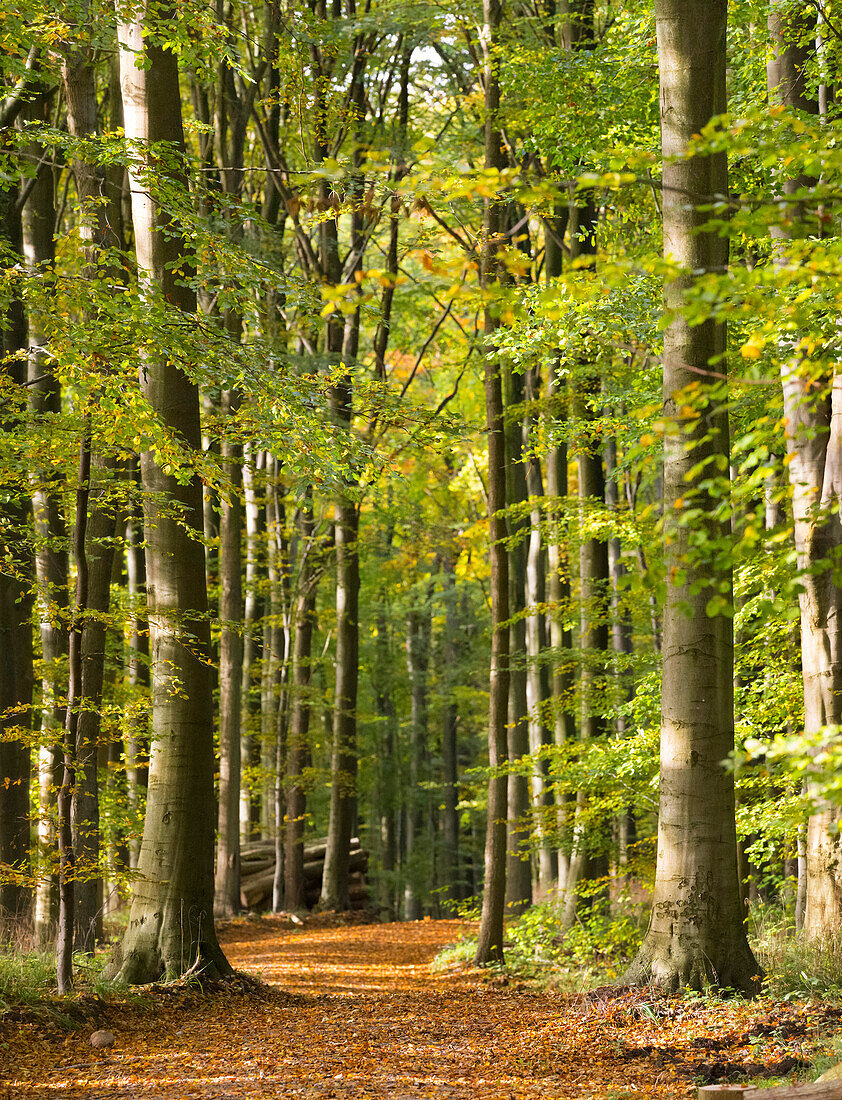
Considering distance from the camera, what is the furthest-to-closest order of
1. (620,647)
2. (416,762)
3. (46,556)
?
(416,762), (620,647), (46,556)

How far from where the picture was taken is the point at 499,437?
32.0 ft

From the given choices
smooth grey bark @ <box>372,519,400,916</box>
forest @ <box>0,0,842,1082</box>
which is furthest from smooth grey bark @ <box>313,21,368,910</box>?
smooth grey bark @ <box>372,519,400,916</box>

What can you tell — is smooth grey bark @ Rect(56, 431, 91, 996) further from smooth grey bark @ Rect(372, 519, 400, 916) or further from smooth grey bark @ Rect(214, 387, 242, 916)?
smooth grey bark @ Rect(372, 519, 400, 916)

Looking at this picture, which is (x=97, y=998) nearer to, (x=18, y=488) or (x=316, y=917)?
(x=18, y=488)

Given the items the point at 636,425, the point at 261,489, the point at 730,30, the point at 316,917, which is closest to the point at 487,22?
the point at 730,30

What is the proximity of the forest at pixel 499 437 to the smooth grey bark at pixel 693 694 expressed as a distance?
23mm

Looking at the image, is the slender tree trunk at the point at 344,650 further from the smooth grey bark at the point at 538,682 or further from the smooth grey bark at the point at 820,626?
the smooth grey bark at the point at 820,626

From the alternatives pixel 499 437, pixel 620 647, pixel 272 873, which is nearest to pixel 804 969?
pixel 499 437

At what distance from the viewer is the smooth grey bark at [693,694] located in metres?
6.16

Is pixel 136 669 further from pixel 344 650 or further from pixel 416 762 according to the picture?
pixel 416 762

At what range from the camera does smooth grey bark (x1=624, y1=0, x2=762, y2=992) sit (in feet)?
20.2

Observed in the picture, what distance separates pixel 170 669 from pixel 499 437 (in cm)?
429

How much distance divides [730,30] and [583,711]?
24.1ft

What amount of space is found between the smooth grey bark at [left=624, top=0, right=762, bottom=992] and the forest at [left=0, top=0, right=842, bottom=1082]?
23mm
